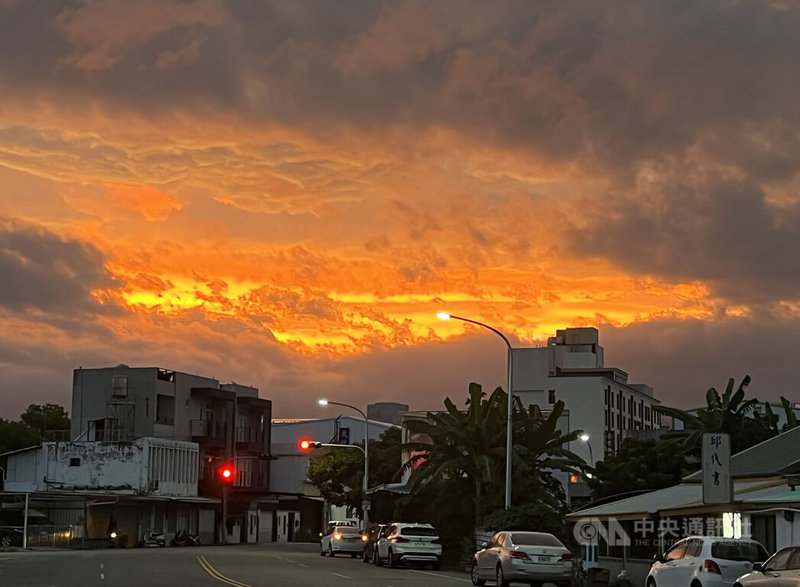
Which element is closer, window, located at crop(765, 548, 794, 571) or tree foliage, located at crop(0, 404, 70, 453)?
window, located at crop(765, 548, 794, 571)

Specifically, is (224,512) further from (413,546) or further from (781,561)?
(781,561)

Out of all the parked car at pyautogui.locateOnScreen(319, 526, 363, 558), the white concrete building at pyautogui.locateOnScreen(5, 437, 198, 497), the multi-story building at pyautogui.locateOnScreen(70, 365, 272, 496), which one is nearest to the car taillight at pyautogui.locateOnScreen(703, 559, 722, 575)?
the parked car at pyautogui.locateOnScreen(319, 526, 363, 558)

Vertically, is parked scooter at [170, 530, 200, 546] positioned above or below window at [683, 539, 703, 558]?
below

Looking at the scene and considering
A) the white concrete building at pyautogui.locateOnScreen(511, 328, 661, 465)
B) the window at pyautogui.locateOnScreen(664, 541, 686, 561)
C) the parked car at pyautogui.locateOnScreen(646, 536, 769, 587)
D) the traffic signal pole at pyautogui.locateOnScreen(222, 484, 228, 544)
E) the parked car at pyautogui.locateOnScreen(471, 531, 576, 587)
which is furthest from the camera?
the white concrete building at pyautogui.locateOnScreen(511, 328, 661, 465)

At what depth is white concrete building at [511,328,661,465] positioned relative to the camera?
360ft

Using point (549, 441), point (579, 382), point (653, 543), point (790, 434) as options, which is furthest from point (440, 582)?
point (579, 382)

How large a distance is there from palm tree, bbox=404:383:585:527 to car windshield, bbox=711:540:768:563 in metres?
26.8

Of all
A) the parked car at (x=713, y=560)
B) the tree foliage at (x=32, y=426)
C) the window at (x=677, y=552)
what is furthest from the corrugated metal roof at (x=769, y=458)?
the tree foliage at (x=32, y=426)

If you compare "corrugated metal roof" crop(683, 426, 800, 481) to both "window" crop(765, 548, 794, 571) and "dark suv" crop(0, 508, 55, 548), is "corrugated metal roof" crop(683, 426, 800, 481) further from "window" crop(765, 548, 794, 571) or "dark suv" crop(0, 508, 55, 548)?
"dark suv" crop(0, 508, 55, 548)

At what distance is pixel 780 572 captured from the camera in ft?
65.0

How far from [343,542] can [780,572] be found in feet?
140

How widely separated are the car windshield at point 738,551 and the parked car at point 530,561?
8.42 metres

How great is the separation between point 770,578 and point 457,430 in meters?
31.7

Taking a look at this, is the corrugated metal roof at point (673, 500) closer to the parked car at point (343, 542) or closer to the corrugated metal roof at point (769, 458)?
the corrugated metal roof at point (769, 458)
